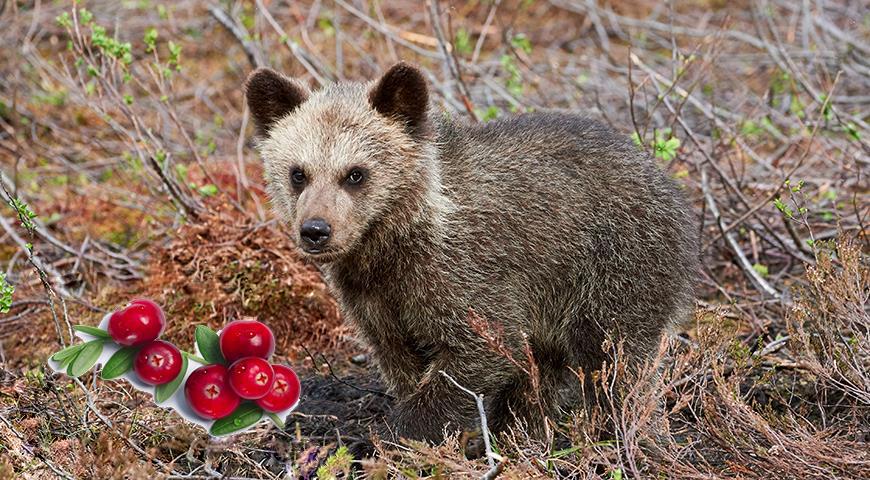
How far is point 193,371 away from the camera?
385 cm

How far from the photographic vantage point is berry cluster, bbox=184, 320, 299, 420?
12.3 ft

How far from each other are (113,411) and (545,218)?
2.47 metres

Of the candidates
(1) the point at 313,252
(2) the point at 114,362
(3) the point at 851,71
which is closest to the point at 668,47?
(3) the point at 851,71

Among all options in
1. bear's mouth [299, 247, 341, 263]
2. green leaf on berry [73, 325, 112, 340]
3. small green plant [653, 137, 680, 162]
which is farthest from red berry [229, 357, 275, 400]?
small green plant [653, 137, 680, 162]

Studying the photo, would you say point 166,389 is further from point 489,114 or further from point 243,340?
point 489,114

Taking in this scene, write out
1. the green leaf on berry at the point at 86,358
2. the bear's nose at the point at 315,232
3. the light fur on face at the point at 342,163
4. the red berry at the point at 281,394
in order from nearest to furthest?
the green leaf on berry at the point at 86,358
the red berry at the point at 281,394
the bear's nose at the point at 315,232
the light fur on face at the point at 342,163

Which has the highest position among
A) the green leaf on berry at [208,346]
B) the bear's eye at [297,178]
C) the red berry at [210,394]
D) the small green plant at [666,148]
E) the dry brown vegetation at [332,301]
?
the bear's eye at [297,178]

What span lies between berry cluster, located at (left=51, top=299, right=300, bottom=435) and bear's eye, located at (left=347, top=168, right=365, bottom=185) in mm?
931

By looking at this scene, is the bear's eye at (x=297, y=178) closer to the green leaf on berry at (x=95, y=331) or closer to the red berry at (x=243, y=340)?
the red berry at (x=243, y=340)

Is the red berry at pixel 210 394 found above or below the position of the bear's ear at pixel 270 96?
below

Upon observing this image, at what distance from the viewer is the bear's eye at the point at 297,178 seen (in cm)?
452

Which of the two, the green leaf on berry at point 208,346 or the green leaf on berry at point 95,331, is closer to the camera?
the green leaf on berry at point 95,331

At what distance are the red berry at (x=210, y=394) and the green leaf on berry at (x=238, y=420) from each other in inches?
0.8

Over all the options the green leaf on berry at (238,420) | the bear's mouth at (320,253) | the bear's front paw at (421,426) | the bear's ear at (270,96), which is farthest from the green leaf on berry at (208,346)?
the bear's ear at (270,96)
